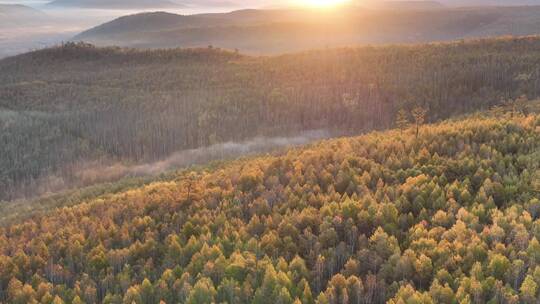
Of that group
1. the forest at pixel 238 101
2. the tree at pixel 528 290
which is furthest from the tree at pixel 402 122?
the tree at pixel 528 290

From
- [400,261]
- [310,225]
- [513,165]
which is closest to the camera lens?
[400,261]

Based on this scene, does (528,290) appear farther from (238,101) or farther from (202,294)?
(238,101)

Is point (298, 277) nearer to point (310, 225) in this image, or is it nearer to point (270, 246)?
point (270, 246)

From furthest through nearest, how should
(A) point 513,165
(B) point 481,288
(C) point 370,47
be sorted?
(C) point 370,47 < (A) point 513,165 < (B) point 481,288

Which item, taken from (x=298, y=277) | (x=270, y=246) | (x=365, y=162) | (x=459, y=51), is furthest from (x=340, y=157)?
(x=459, y=51)

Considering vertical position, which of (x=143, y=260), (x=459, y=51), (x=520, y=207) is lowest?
(x=143, y=260)
